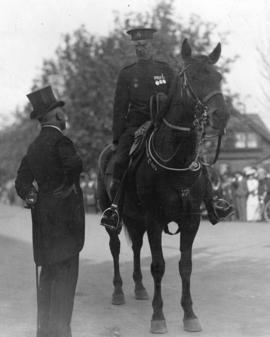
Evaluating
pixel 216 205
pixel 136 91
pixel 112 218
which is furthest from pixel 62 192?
pixel 216 205

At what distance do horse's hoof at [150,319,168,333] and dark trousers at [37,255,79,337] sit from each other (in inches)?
41.4

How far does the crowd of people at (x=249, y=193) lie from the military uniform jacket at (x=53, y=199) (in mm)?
16111

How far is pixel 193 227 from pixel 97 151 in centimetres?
2749

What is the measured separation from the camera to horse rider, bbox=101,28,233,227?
25.1ft

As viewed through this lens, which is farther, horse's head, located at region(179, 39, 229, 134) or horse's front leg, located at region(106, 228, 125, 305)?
horse's front leg, located at region(106, 228, 125, 305)

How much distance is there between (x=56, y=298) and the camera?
19.9ft

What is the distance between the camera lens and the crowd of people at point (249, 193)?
72.8 ft

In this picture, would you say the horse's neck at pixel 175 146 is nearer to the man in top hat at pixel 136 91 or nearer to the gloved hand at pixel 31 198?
the man in top hat at pixel 136 91

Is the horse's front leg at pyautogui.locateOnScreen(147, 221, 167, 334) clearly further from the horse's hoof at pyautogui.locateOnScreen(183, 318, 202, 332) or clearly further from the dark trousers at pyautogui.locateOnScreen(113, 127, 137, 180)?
the dark trousers at pyautogui.locateOnScreen(113, 127, 137, 180)

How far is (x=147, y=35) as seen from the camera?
7668 mm

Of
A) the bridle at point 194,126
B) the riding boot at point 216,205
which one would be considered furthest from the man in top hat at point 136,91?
the riding boot at point 216,205

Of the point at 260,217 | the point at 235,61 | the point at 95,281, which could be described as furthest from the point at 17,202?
the point at 95,281

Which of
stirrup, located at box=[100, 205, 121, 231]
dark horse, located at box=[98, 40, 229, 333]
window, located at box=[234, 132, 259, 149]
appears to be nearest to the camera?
dark horse, located at box=[98, 40, 229, 333]

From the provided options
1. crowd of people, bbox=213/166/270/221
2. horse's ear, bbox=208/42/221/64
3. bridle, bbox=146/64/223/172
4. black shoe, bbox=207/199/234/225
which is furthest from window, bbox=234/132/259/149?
horse's ear, bbox=208/42/221/64
